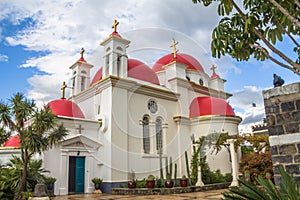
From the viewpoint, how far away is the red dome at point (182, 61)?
22375 millimetres

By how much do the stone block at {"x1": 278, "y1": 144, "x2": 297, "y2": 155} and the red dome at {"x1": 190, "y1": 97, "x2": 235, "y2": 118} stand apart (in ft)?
45.4

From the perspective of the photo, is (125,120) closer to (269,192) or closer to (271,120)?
(271,120)

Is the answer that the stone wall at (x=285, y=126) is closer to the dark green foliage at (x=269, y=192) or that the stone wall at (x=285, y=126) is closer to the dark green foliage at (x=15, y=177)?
the dark green foliage at (x=269, y=192)

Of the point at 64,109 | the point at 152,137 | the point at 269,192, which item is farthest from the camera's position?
the point at 152,137

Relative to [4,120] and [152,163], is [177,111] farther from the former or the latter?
[4,120]

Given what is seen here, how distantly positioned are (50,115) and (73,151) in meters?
3.55

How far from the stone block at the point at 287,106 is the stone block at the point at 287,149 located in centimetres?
74

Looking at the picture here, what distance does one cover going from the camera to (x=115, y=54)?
1706cm

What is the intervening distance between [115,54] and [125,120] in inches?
167

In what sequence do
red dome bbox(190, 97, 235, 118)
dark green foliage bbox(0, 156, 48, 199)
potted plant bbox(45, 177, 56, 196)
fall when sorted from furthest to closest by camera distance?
red dome bbox(190, 97, 235, 118) → potted plant bbox(45, 177, 56, 196) → dark green foliage bbox(0, 156, 48, 199)

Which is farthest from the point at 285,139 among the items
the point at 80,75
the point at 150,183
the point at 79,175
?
the point at 80,75

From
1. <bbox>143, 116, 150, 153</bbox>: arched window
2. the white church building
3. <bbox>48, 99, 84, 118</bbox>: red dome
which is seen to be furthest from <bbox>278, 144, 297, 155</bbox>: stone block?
<bbox>48, 99, 84, 118</bbox>: red dome

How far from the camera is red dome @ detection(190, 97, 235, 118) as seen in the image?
773 inches

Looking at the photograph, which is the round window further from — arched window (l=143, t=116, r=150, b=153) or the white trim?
the white trim
